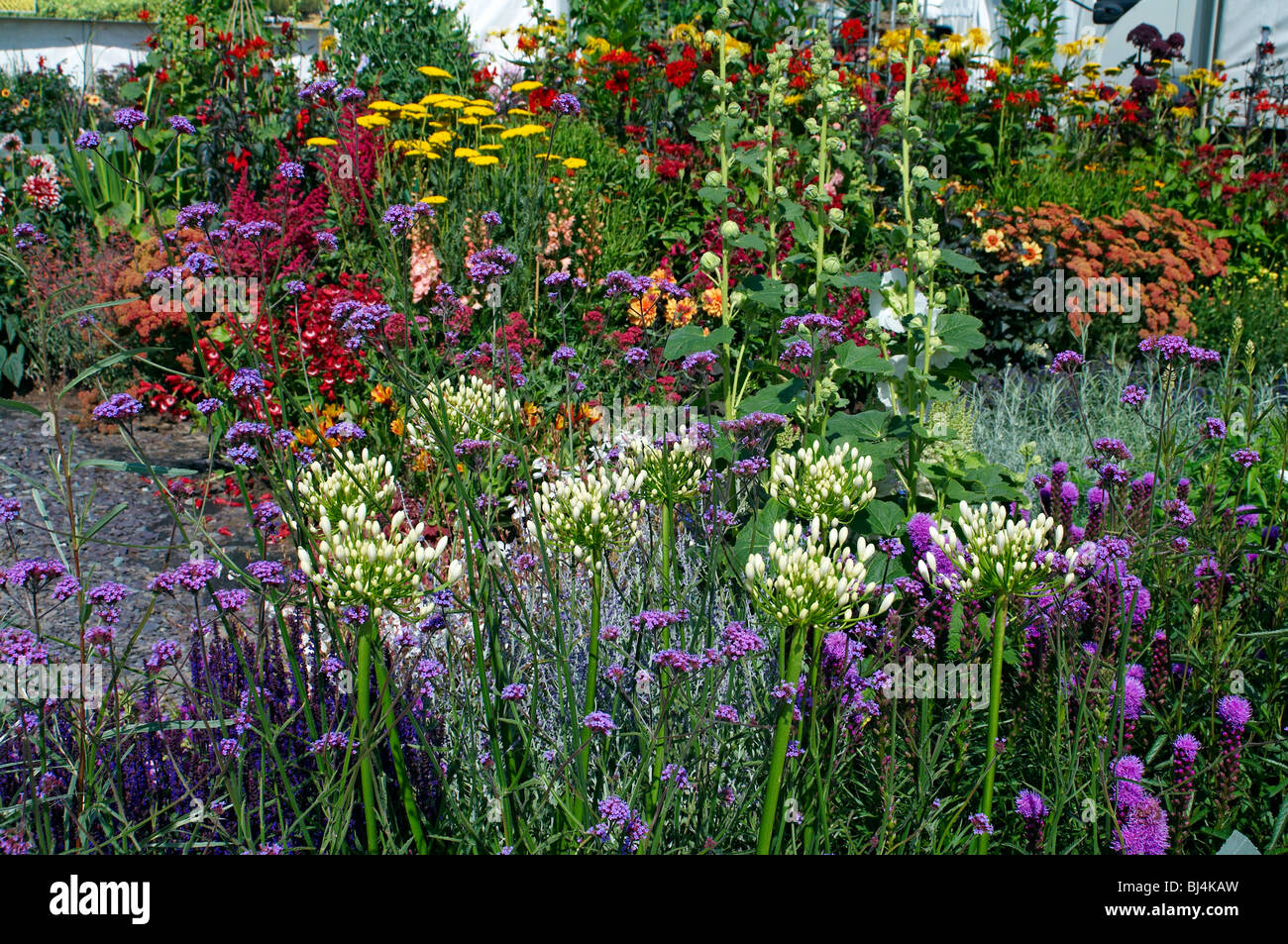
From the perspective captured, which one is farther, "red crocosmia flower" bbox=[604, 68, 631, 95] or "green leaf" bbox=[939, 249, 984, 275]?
"red crocosmia flower" bbox=[604, 68, 631, 95]

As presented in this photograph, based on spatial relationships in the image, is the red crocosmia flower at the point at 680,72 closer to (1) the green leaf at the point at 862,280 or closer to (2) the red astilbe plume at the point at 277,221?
(2) the red astilbe plume at the point at 277,221

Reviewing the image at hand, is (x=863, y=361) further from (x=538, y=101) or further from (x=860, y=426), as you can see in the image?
(x=538, y=101)

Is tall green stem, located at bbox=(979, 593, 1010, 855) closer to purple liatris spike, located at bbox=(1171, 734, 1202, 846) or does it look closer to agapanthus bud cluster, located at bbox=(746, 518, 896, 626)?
Answer: agapanthus bud cluster, located at bbox=(746, 518, 896, 626)

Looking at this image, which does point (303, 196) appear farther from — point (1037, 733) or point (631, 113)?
point (1037, 733)

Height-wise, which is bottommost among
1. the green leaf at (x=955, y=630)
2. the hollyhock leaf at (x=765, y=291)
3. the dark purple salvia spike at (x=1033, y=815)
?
the dark purple salvia spike at (x=1033, y=815)

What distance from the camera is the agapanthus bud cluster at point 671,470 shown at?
2395 millimetres

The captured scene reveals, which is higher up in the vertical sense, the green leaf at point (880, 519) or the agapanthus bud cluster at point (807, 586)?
the agapanthus bud cluster at point (807, 586)

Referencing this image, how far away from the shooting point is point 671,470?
2408 millimetres

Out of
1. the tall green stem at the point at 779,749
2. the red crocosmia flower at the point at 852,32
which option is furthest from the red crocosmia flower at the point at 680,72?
the tall green stem at the point at 779,749

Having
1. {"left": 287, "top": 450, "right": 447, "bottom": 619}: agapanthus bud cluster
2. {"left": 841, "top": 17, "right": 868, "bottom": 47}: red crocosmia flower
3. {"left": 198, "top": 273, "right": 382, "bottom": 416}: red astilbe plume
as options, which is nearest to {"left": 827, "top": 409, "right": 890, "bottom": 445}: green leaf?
{"left": 287, "top": 450, "right": 447, "bottom": 619}: agapanthus bud cluster

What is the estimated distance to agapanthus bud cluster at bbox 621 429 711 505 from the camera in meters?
2.39

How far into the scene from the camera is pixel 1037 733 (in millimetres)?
2379
